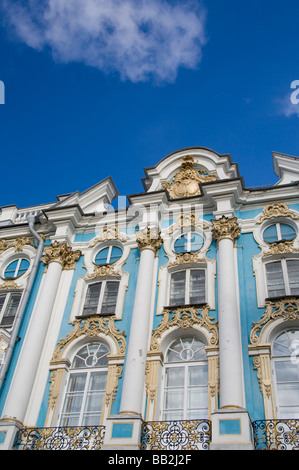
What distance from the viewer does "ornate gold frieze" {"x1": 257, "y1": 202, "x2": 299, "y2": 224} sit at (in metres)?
16.8

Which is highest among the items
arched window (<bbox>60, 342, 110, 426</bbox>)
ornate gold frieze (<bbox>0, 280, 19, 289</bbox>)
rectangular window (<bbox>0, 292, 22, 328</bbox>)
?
ornate gold frieze (<bbox>0, 280, 19, 289</bbox>)

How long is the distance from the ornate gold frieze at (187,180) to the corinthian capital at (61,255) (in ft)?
14.5

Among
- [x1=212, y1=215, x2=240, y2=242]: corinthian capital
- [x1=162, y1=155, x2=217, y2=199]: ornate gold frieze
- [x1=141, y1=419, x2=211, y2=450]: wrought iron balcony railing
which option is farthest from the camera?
[x1=162, y1=155, x2=217, y2=199]: ornate gold frieze

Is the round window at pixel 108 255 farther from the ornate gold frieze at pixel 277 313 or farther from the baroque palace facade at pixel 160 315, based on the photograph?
the ornate gold frieze at pixel 277 313

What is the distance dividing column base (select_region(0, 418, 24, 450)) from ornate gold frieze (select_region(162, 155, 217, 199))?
9827 millimetres

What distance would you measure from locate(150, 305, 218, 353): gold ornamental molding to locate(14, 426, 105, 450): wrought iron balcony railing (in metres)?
2.94

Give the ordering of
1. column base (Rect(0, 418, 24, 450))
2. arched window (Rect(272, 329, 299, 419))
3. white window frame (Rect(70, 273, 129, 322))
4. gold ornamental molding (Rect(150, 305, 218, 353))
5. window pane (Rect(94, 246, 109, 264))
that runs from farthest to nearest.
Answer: window pane (Rect(94, 246, 109, 264))
white window frame (Rect(70, 273, 129, 322))
gold ornamental molding (Rect(150, 305, 218, 353))
column base (Rect(0, 418, 24, 450))
arched window (Rect(272, 329, 299, 419))

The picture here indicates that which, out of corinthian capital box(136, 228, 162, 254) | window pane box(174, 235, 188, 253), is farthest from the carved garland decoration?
window pane box(174, 235, 188, 253)

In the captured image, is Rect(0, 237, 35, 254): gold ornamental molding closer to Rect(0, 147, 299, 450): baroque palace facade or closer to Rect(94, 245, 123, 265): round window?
Rect(0, 147, 299, 450): baroque palace facade

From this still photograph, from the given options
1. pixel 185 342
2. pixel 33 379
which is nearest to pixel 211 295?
pixel 185 342

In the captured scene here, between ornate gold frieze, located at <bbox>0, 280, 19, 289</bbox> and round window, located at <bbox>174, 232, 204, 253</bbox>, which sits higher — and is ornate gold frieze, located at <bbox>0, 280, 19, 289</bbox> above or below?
below

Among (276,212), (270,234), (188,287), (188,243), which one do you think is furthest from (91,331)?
(276,212)

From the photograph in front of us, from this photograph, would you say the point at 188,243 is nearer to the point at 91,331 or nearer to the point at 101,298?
the point at 101,298

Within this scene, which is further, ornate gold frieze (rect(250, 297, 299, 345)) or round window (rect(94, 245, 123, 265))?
round window (rect(94, 245, 123, 265))
